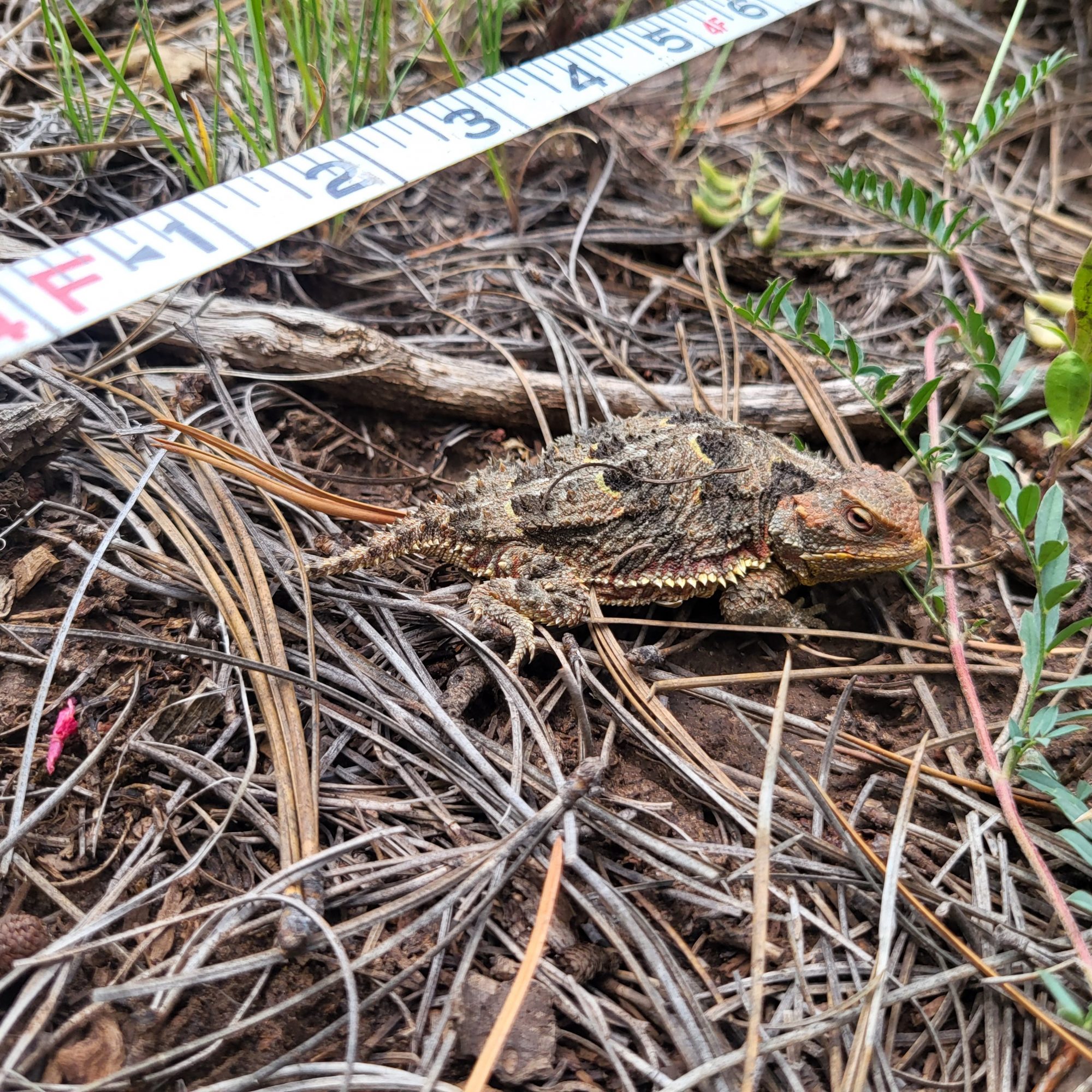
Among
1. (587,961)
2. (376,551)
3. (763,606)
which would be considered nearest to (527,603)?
(376,551)

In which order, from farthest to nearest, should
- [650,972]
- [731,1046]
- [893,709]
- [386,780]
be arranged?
1. [893,709]
2. [386,780]
3. [650,972]
4. [731,1046]

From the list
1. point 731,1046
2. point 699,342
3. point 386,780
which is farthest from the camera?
point 699,342

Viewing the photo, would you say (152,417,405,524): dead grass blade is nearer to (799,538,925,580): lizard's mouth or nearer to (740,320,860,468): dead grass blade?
(799,538,925,580): lizard's mouth

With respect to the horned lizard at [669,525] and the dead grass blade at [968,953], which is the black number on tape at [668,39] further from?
the dead grass blade at [968,953]

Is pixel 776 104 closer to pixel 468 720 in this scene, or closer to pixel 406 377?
pixel 406 377

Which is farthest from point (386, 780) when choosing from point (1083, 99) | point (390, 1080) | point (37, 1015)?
point (1083, 99)

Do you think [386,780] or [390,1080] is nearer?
[390,1080]

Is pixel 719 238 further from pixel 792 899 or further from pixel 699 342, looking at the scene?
pixel 792 899
